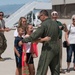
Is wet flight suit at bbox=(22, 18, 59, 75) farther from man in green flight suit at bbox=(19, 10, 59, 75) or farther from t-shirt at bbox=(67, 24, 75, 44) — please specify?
t-shirt at bbox=(67, 24, 75, 44)

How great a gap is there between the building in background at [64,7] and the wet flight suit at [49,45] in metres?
36.5

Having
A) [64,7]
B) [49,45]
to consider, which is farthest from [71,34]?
[64,7]

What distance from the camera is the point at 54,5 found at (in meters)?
49.9

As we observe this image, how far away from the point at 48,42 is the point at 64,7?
40.8 meters

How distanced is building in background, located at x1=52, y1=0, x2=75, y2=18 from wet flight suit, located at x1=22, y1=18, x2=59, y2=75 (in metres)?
36.5

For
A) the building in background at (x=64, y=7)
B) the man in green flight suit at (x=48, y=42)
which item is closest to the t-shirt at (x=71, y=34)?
the man in green flight suit at (x=48, y=42)

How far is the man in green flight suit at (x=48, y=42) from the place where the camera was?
6.91 meters

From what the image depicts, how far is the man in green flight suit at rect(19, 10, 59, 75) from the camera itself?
272 inches

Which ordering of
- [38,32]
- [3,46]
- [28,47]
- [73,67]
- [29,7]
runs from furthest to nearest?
[29,7] < [3,46] < [73,67] < [28,47] < [38,32]

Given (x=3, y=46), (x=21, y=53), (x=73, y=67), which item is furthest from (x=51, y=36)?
(x=3, y=46)

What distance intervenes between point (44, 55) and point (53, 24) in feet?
2.19

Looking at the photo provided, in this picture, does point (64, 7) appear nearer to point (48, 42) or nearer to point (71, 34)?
point (71, 34)

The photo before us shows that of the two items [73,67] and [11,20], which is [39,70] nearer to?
[73,67]

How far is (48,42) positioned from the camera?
23.1 ft
